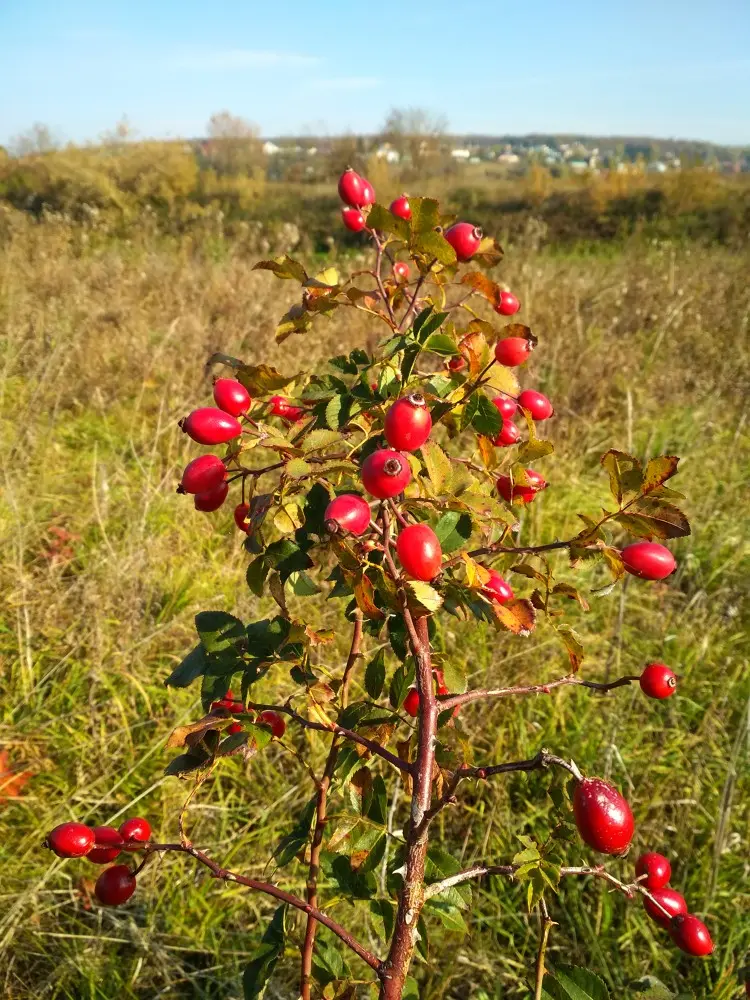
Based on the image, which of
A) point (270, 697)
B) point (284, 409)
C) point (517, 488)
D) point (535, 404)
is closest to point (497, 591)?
point (517, 488)

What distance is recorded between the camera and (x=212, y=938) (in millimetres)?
1447

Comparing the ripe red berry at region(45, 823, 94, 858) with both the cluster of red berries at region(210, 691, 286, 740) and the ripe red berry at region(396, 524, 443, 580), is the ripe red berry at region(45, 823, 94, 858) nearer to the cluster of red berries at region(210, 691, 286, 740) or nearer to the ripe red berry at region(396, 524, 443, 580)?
the cluster of red berries at region(210, 691, 286, 740)

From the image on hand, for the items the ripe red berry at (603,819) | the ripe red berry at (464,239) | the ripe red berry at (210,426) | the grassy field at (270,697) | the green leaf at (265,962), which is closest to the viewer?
the ripe red berry at (603,819)

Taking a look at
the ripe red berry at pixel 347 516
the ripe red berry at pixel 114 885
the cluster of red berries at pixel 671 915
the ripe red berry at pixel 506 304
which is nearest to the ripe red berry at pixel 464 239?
the ripe red berry at pixel 506 304

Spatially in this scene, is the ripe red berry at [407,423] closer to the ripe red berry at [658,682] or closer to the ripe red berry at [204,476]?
the ripe red berry at [204,476]

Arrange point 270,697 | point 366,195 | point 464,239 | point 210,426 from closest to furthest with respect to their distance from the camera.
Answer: point 210,426 < point 464,239 < point 366,195 < point 270,697

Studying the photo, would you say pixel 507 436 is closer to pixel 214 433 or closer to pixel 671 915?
pixel 214 433

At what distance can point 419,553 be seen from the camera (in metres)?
0.57

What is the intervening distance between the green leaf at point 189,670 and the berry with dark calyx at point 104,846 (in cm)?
20

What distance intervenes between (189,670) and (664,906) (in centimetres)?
60

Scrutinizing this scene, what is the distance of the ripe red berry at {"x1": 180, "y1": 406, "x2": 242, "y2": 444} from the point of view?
2.20 ft

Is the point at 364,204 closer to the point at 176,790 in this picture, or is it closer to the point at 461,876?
the point at 461,876

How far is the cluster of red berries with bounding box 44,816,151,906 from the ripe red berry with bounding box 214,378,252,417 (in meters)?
0.46

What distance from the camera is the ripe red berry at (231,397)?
71 cm
